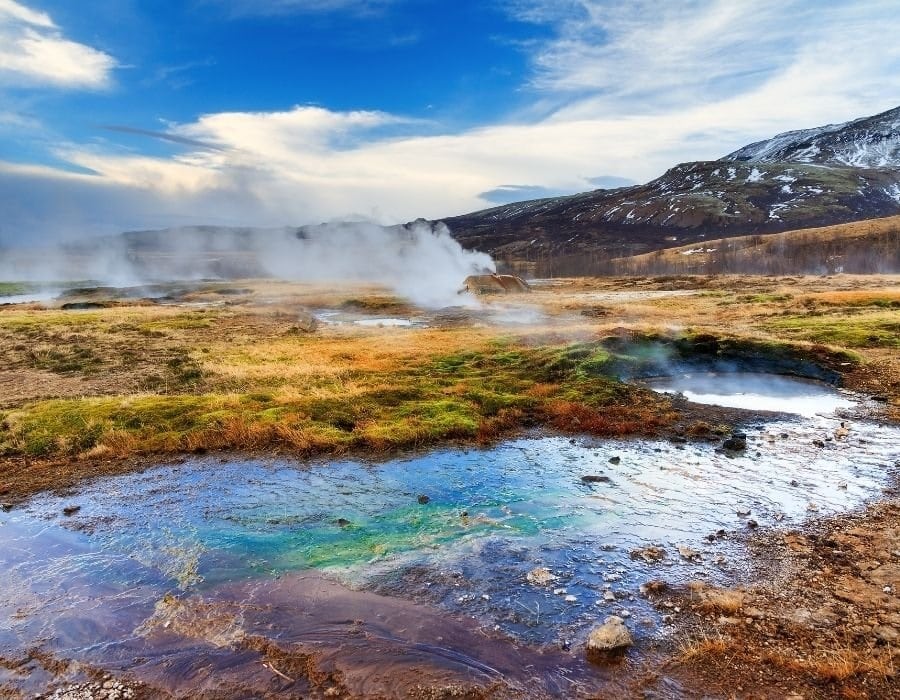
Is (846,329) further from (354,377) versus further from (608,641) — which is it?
(608,641)

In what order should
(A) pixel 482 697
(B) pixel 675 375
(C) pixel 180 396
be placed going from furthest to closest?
1. (B) pixel 675 375
2. (C) pixel 180 396
3. (A) pixel 482 697

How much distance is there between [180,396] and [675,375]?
20060mm

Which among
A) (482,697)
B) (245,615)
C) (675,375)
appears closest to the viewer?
(482,697)

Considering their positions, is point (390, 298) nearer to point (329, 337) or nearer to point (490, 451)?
point (329, 337)

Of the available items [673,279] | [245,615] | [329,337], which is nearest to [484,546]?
[245,615]

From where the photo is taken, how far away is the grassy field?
58.3ft

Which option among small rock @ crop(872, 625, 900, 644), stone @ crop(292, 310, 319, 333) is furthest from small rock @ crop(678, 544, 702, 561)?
stone @ crop(292, 310, 319, 333)

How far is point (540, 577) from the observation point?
9.66 meters

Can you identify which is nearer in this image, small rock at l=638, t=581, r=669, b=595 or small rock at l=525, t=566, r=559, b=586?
small rock at l=638, t=581, r=669, b=595

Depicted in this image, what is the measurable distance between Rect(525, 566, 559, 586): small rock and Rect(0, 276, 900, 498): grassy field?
7775mm

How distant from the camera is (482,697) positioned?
22.9 feet

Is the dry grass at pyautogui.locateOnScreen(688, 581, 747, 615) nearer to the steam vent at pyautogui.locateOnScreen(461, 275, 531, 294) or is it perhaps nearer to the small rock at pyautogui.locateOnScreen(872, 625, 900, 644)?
the small rock at pyautogui.locateOnScreen(872, 625, 900, 644)

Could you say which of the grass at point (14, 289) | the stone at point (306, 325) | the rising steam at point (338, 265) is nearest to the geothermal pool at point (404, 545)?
the stone at point (306, 325)

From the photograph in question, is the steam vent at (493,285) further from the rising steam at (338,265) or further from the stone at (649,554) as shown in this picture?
the stone at (649,554)
